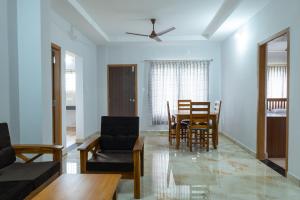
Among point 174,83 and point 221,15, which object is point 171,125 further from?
point 221,15

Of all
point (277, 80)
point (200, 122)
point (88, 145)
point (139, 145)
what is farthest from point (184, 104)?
point (88, 145)

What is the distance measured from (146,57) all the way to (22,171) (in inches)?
213

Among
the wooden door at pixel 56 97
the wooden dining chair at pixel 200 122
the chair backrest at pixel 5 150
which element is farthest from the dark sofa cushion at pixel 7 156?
the wooden dining chair at pixel 200 122

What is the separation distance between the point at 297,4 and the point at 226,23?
80.9 inches

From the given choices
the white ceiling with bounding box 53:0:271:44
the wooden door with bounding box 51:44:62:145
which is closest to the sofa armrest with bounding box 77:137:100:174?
the wooden door with bounding box 51:44:62:145

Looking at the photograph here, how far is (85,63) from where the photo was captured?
613 cm

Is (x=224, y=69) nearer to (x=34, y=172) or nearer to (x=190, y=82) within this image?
(x=190, y=82)

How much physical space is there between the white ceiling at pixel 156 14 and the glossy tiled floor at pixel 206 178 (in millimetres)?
2512

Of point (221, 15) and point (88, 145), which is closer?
point (88, 145)

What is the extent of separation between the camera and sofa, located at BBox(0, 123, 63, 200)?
1974 mm

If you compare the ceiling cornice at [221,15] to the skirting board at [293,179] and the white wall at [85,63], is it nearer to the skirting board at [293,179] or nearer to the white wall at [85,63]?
the skirting board at [293,179]

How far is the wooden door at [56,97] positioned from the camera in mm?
4492

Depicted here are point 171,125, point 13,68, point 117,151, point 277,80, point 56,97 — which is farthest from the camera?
point 277,80

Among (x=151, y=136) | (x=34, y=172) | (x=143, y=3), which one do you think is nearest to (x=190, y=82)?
(x=151, y=136)
